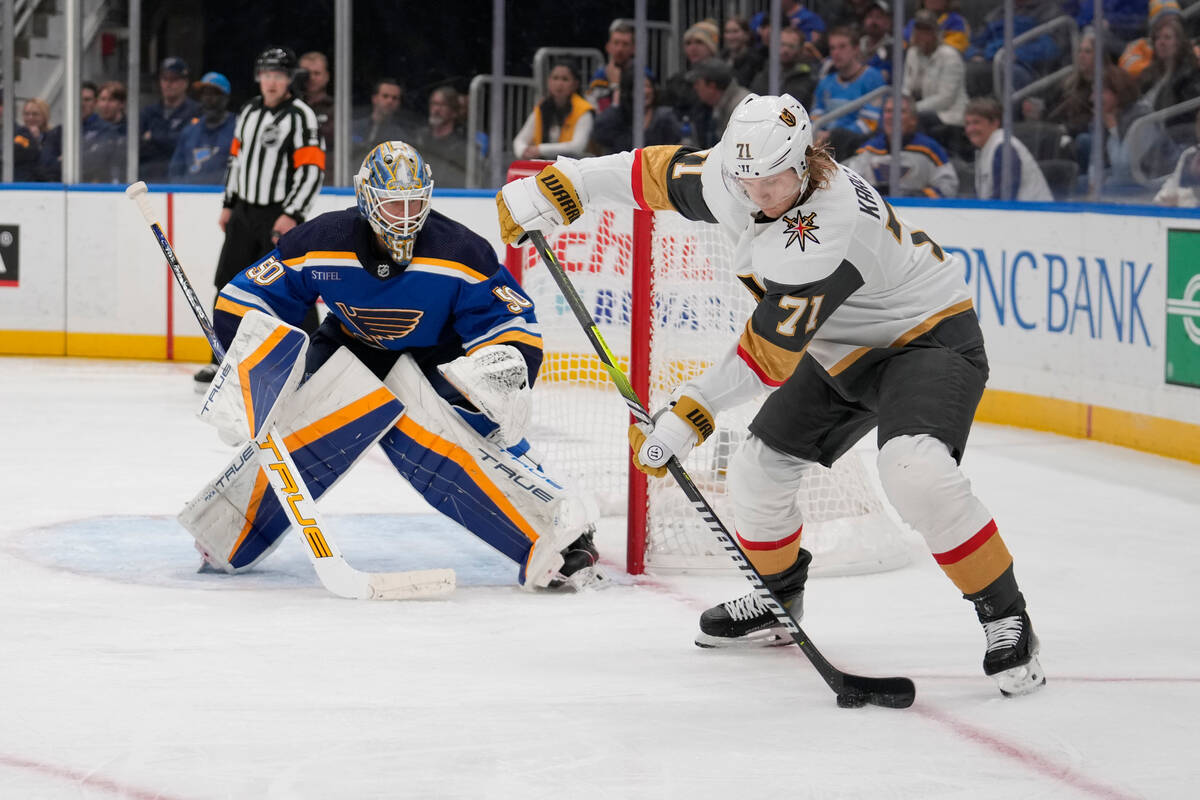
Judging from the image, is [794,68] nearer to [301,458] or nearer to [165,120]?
[165,120]

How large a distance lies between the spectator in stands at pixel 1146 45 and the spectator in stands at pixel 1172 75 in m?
0.01

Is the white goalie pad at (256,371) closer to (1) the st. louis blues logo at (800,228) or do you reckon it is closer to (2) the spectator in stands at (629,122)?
(1) the st. louis blues logo at (800,228)

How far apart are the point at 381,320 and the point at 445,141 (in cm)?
472

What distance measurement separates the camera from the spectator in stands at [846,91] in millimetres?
7164

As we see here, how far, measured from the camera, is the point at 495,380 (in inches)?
133

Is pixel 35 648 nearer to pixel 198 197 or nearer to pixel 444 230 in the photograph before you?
pixel 444 230

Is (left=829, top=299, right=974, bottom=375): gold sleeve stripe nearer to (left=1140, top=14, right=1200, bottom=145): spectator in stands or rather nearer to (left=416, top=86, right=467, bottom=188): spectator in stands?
(left=1140, top=14, right=1200, bottom=145): spectator in stands

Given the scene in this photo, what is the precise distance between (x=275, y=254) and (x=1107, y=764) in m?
2.03

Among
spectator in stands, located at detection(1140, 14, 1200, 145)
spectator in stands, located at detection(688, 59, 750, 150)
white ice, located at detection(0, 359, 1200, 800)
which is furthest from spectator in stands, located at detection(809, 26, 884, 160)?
white ice, located at detection(0, 359, 1200, 800)

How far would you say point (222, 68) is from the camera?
327 inches

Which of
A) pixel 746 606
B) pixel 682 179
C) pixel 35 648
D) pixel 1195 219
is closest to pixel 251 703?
pixel 35 648

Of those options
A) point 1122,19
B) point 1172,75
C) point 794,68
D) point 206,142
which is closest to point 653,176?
point 1172,75

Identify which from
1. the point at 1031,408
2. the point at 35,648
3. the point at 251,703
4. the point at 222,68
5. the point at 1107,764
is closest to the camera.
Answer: the point at 1107,764

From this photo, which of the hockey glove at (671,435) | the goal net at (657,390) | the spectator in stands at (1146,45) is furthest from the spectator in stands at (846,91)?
the hockey glove at (671,435)
